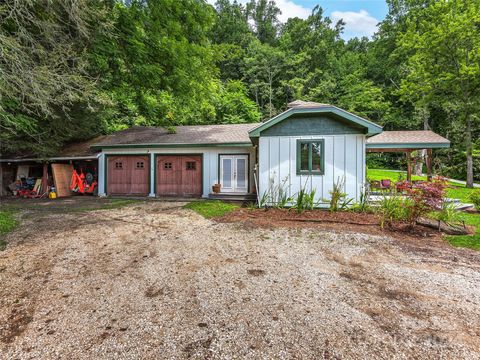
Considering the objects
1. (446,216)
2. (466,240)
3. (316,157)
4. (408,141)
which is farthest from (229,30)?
(466,240)

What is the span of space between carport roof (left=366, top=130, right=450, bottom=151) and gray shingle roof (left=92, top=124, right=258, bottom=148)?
6610 millimetres

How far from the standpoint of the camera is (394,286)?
3.14 m

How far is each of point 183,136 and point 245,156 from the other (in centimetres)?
371

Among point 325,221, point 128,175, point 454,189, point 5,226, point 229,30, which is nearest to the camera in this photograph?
point 5,226

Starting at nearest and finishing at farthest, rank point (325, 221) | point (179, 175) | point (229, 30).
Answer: point (325, 221), point (179, 175), point (229, 30)

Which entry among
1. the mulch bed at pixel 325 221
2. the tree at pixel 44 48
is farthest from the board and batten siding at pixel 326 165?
the tree at pixel 44 48

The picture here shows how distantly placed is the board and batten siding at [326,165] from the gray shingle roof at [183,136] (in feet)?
8.10

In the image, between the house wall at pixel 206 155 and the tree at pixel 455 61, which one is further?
the tree at pixel 455 61

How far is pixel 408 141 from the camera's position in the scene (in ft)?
37.1

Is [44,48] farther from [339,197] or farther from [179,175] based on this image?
[339,197]

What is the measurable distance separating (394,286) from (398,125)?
94.5 feet

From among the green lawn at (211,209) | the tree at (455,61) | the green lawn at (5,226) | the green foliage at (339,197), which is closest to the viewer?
the green lawn at (5,226)

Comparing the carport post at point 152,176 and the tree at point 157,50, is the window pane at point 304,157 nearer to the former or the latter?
the tree at point 157,50

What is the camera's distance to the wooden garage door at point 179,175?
11594mm
